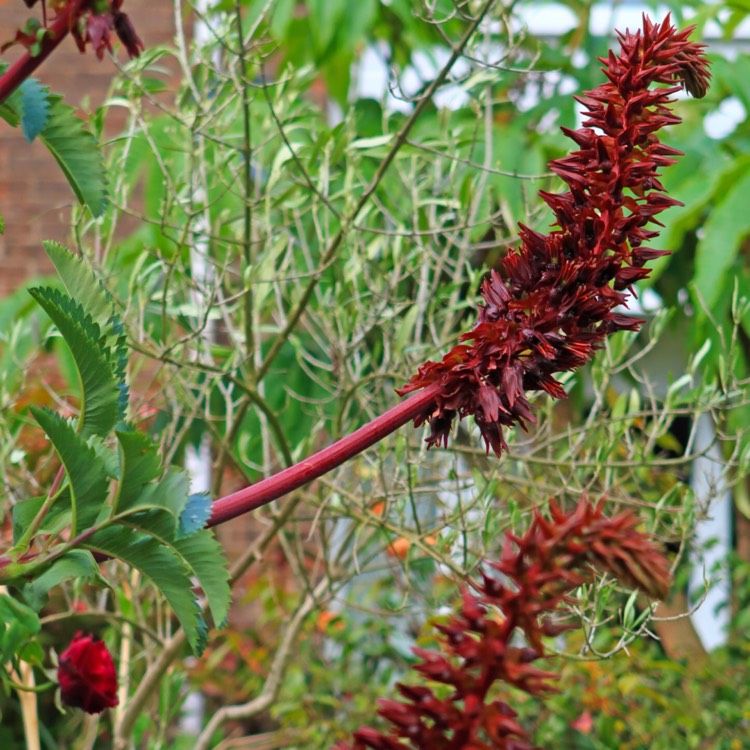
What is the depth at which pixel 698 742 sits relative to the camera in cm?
280

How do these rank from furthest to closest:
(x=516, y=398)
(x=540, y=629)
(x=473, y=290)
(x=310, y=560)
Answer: (x=310, y=560)
(x=473, y=290)
(x=516, y=398)
(x=540, y=629)

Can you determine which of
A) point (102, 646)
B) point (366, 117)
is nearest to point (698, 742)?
point (366, 117)

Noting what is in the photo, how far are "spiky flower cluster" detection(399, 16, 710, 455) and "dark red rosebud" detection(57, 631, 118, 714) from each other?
0.54 meters

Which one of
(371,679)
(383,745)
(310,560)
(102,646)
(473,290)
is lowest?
(371,679)

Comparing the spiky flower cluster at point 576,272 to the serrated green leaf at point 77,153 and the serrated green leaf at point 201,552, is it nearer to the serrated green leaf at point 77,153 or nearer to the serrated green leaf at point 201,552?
the serrated green leaf at point 201,552

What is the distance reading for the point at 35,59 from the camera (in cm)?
57

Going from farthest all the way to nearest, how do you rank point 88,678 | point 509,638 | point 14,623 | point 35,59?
1. point 88,678
2. point 14,623
3. point 35,59
4. point 509,638

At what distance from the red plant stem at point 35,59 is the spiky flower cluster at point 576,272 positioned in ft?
0.85

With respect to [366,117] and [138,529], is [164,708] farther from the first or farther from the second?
[366,117]

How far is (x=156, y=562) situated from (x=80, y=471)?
70mm

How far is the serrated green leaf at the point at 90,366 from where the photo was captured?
641 millimetres

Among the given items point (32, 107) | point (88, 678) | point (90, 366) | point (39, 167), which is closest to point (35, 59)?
point (32, 107)

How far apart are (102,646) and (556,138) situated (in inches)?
76.4

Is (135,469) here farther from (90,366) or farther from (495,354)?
(495,354)
